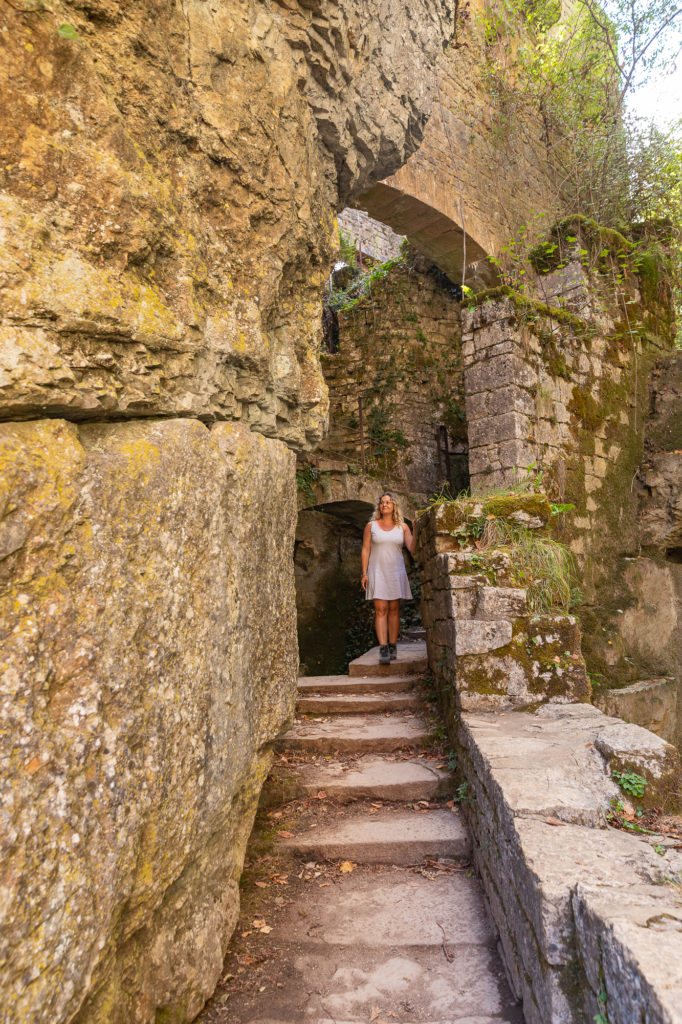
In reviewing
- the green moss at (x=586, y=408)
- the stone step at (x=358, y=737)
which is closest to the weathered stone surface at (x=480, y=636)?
the stone step at (x=358, y=737)

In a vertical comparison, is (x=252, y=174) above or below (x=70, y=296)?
above

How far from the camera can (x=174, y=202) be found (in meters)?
1.96

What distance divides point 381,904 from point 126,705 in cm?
181

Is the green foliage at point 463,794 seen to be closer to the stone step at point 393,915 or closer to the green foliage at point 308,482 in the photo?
the stone step at point 393,915

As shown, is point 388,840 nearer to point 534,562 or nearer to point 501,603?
point 501,603

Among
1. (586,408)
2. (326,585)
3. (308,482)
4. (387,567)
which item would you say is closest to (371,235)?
(308,482)

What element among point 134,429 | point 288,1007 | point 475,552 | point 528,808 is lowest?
point 288,1007

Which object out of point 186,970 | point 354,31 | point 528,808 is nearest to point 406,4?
point 354,31

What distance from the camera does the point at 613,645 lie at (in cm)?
629

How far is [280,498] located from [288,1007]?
1767 mm

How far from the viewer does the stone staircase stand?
2193mm

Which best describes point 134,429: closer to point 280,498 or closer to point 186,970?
point 280,498

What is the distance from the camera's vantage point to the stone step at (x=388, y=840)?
3049 mm

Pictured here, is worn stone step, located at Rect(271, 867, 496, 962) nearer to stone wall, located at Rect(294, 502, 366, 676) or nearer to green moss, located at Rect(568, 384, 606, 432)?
green moss, located at Rect(568, 384, 606, 432)
